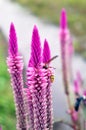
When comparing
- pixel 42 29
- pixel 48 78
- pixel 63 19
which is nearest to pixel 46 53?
pixel 48 78

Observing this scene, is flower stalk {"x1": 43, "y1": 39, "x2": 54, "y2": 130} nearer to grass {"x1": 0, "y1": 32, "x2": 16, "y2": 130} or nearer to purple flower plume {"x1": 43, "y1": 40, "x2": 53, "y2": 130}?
purple flower plume {"x1": 43, "y1": 40, "x2": 53, "y2": 130}

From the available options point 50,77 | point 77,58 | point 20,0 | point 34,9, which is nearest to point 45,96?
point 50,77

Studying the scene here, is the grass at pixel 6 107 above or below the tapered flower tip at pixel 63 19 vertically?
below

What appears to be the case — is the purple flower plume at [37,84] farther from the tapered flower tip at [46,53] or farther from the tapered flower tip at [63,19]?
the tapered flower tip at [63,19]

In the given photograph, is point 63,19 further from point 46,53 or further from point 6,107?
point 6,107

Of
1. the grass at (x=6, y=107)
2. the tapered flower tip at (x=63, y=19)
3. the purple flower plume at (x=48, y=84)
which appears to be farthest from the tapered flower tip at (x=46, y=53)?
the grass at (x=6, y=107)

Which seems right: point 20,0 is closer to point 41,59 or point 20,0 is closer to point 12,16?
point 12,16

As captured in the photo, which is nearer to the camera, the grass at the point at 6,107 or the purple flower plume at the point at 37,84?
the purple flower plume at the point at 37,84
